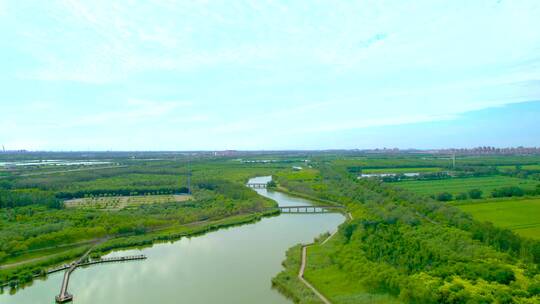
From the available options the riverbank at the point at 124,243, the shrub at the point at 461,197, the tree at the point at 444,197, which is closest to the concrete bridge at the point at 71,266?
the riverbank at the point at 124,243

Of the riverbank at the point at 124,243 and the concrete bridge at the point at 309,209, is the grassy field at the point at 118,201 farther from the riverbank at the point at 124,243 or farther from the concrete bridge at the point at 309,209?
the concrete bridge at the point at 309,209

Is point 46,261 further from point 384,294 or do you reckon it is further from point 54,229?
point 384,294

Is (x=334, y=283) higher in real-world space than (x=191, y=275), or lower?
higher

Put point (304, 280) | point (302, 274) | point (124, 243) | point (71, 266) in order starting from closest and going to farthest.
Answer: point (304, 280) < point (302, 274) < point (71, 266) < point (124, 243)

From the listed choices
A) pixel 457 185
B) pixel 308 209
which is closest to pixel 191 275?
pixel 308 209

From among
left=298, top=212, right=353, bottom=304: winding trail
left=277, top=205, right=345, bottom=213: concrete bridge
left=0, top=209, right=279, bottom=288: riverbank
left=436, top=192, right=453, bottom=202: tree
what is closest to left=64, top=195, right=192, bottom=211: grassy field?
left=0, top=209, right=279, bottom=288: riverbank

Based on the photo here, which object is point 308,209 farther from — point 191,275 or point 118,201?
point 118,201

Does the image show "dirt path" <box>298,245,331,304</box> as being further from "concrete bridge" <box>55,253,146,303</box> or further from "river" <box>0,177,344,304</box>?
"concrete bridge" <box>55,253,146,303</box>

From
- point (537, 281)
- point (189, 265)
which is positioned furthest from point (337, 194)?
point (537, 281)
